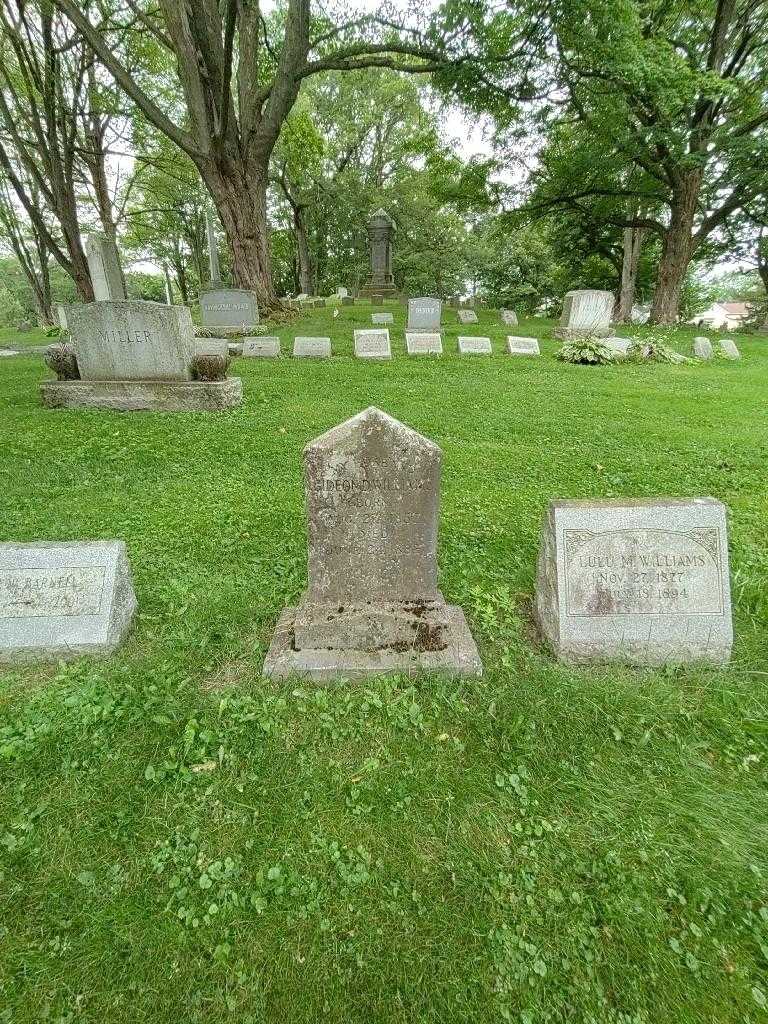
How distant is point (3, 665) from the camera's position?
8.36 feet

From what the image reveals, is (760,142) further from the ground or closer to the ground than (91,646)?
further from the ground

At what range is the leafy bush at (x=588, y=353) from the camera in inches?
424

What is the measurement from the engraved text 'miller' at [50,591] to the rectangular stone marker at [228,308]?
43.8 feet

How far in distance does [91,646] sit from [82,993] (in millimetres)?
1554

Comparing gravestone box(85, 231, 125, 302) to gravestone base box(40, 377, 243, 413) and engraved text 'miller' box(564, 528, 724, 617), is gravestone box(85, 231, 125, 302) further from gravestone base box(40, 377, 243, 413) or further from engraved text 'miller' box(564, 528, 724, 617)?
engraved text 'miller' box(564, 528, 724, 617)

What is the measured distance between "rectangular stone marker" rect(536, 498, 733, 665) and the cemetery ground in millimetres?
154

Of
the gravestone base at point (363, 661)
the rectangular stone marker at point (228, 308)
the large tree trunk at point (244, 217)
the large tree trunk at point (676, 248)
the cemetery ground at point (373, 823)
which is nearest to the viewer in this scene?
the cemetery ground at point (373, 823)

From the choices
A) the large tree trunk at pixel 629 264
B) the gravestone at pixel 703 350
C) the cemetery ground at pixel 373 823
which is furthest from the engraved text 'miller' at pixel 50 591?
the large tree trunk at pixel 629 264

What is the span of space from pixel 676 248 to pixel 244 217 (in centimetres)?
1465

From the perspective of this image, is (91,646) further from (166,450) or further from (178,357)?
(178,357)

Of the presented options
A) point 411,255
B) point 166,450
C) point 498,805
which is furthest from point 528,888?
point 411,255

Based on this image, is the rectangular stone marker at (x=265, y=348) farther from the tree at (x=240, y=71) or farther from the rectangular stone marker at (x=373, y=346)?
the tree at (x=240, y=71)

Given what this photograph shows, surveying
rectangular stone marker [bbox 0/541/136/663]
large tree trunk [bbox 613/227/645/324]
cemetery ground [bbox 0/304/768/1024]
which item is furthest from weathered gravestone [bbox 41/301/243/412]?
large tree trunk [bbox 613/227/645/324]

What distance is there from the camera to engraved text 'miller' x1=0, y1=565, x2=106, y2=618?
99.9 inches
